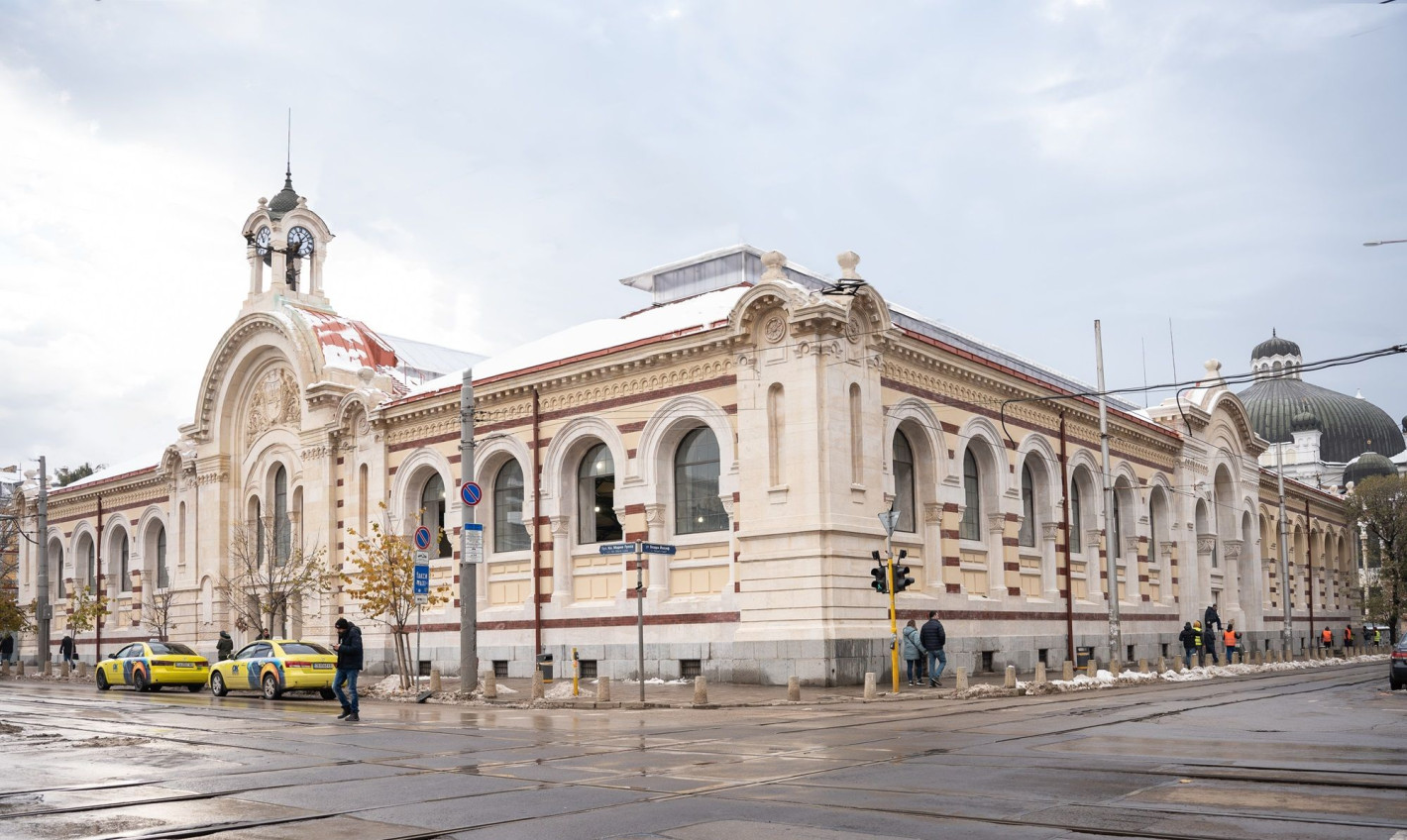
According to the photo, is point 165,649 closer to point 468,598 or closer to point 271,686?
point 271,686

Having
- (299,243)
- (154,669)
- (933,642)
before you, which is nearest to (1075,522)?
(933,642)

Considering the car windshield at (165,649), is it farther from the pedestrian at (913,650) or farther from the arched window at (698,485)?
the pedestrian at (913,650)

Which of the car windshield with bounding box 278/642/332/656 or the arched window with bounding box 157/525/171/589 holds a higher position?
the arched window with bounding box 157/525/171/589

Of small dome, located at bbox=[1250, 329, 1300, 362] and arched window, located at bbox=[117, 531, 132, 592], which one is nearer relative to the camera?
arched window, located at bbox=[117, 531, 132, 592]

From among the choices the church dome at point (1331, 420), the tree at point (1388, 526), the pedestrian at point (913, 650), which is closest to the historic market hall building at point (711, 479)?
the pedestrian at point (913, 650)

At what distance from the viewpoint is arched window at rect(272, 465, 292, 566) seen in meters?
43.0

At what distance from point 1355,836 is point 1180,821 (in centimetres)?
116

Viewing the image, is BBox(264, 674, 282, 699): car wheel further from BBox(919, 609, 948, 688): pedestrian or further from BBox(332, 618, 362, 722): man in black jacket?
BBox(919, 609, 948, 688): pedestrian

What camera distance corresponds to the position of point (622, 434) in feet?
107

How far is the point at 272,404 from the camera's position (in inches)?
1737

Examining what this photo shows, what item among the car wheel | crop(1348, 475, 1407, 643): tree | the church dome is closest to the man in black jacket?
the car wheel

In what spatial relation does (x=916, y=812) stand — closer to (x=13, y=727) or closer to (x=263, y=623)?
(x=13, y=727)

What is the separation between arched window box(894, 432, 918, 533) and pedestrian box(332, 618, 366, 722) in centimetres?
1513

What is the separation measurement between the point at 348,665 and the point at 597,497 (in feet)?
43.8
